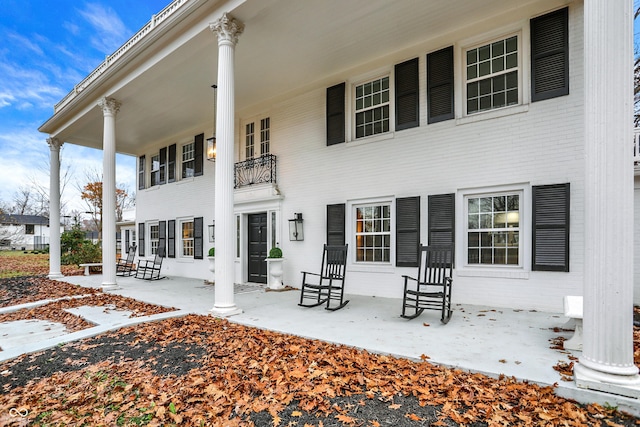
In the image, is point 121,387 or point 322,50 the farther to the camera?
point 322,50

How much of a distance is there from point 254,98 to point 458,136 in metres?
5.42

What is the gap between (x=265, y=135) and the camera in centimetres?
921

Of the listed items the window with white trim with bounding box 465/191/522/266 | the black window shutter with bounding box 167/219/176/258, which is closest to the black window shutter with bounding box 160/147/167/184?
the black window shutter with bounding box 167/219/176/258

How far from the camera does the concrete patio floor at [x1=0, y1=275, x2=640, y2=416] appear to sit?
300cm

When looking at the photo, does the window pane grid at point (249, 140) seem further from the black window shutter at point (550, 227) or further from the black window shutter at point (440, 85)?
the black window shutter at point (550, 227)

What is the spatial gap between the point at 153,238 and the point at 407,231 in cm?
1042

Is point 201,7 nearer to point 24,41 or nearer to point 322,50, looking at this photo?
point 322,50

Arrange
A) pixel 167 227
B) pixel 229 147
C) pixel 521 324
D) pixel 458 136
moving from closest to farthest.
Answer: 1. pixel 521 324
2. pixel 229 147
3. pixel 458 136
4. pixel 167 227

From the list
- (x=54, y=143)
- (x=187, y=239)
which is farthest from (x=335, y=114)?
(x=54, y=143)

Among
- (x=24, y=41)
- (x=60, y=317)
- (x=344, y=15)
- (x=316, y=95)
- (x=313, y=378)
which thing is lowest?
(x=60, y=317)

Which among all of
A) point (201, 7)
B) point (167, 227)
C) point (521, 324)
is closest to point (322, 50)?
point (201, 7)

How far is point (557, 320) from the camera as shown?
467 cm

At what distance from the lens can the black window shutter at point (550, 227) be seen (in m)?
5.05

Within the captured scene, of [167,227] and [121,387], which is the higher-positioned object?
[167,227]
